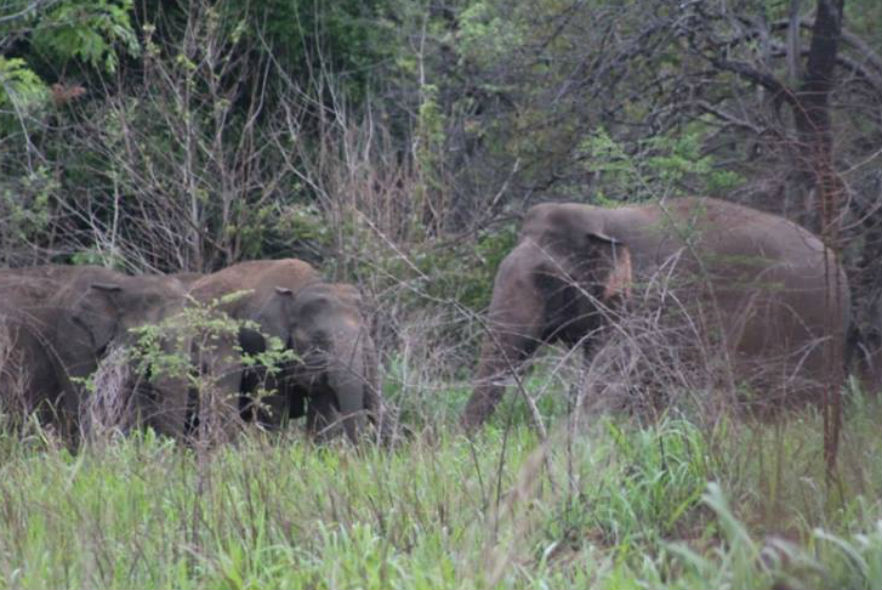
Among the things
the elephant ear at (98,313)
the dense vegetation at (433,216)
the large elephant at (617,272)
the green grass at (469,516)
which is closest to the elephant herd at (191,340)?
the elephant ear at (98,313)

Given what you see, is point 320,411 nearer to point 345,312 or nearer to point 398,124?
point 345,312

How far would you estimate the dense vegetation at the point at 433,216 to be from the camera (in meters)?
6.56

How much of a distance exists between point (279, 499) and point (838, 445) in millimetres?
2287

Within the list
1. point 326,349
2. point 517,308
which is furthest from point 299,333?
point 517,308

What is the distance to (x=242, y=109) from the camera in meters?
17.4

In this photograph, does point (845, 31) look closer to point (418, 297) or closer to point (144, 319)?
point (418, 297)

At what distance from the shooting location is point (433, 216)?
1505cm

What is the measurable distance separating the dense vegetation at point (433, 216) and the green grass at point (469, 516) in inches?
0.8

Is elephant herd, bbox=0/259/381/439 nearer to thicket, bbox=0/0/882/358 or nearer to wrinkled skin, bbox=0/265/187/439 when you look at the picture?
wrinkled skin, bbox=0/265/187/439

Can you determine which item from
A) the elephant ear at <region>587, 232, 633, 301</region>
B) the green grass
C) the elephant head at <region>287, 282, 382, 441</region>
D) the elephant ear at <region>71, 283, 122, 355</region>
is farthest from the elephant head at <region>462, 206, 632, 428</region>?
the green grass

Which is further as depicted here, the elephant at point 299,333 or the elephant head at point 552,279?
the elephant at point 299,333

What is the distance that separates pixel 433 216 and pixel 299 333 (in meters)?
2.37

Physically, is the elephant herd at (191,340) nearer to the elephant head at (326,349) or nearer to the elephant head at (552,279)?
the elephant head at (326,349)

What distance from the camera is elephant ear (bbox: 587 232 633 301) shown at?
11703 mm
